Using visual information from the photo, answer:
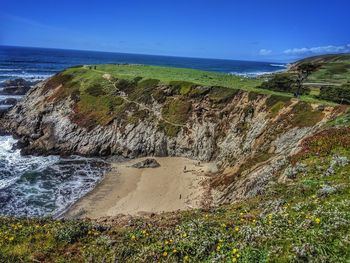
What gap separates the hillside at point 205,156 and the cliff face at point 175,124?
17 cm

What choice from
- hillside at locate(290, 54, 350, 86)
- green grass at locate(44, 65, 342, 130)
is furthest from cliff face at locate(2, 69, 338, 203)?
hillside at locate(290, 54, 350, 86)

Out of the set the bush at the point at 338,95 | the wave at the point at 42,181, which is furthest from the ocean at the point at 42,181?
the bush at the point at 338,95

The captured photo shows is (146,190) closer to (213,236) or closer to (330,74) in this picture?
(213,236)

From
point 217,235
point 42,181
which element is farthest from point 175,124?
point 217,235

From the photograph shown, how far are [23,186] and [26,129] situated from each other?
70.0 ft

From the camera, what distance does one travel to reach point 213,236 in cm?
1152

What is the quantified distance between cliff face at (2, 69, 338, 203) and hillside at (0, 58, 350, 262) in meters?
0.17

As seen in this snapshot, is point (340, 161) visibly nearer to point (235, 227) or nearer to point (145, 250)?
point (235, 227)

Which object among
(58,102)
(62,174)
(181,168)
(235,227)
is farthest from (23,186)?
(235,227)

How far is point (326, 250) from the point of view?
9719 millimetres

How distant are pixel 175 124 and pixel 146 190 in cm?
1526

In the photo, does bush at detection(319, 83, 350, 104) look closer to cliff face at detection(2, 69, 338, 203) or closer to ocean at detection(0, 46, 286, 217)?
cliff face at detection(2, 69, 338, 203)

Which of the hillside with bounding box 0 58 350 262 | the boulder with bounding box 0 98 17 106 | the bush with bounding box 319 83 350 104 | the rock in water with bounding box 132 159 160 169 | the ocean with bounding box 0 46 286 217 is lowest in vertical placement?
the ocean with bounding box 0 46 286 217

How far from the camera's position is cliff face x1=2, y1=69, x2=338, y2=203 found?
110 feet
